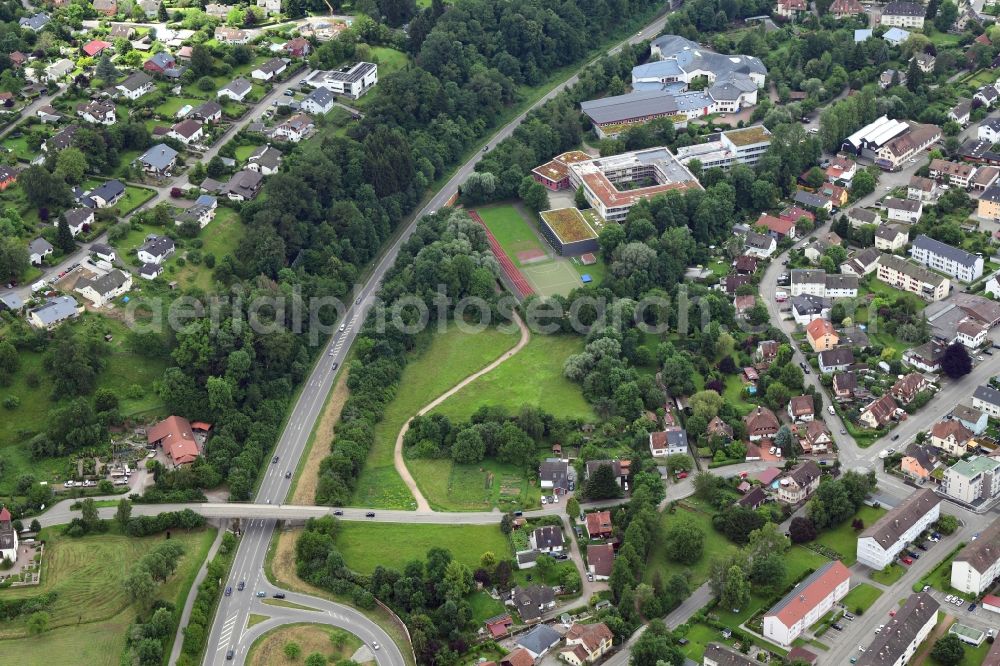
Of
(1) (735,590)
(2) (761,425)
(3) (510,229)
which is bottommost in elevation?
(3) (510,229)

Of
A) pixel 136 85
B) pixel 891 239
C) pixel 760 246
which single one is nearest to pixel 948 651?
pixel 891 239

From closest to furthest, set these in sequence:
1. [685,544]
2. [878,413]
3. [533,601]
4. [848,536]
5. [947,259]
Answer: [533,601] → [685,544] → [848,536] → [878,413] → [947,259]

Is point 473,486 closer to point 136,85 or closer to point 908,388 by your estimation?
point 908,388

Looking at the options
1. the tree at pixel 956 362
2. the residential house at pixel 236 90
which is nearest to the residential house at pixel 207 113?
the residential house at pixel 236 90

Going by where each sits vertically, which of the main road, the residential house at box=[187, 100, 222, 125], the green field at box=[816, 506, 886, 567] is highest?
the residential house at box=[187, 100, 222, 125]

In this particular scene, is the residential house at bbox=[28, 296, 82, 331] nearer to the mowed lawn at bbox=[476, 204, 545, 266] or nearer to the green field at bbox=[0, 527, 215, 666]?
the green field at bbox=[0, 527, 215, 666]

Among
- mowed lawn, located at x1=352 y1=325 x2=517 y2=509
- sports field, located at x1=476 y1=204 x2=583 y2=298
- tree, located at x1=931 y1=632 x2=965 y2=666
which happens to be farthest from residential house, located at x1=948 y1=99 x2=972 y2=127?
tree, located at x1=931 y1=632 x2=965 y2=666

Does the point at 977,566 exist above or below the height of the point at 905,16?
above

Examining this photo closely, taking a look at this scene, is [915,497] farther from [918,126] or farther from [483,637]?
[918,126]
